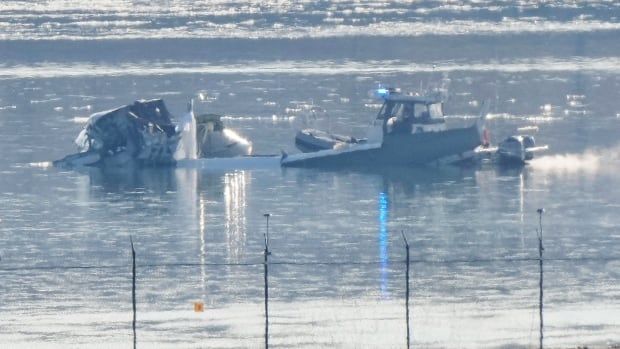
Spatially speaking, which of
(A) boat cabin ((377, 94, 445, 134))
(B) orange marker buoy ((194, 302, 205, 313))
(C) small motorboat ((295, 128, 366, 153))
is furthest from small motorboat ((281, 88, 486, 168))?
(B) orange marker buoy ((194, 302, 205, 313))

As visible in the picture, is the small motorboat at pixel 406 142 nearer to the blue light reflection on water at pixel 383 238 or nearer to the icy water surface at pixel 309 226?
the icy water surface at pixel 309 226

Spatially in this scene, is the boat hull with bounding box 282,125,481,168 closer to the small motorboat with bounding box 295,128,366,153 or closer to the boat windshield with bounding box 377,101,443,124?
the boat windshield with bounding box 377,101,443,124

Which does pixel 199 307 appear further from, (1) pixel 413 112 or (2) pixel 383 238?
(1) pixel 413 112

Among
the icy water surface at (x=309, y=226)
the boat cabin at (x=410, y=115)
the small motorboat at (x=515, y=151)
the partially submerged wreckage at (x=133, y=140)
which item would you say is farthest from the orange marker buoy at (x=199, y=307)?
the small motorboat at (x=515, y=151)

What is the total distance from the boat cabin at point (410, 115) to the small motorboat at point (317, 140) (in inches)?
106

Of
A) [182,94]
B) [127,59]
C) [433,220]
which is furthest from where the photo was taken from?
[127,59]

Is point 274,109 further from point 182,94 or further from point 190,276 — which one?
point 190,276

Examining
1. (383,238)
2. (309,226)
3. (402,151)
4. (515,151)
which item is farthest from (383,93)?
(383,238)

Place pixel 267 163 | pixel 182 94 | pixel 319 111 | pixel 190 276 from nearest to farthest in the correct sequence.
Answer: pixel 190 276 < pixel 267 163 < pixel 319 111 < pixel 182 94

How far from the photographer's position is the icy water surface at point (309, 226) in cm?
4053

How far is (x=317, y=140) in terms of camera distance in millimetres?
77625

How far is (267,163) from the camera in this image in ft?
244

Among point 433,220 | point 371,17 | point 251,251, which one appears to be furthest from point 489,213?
point 371,17

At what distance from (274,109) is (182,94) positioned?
11.8 metres
